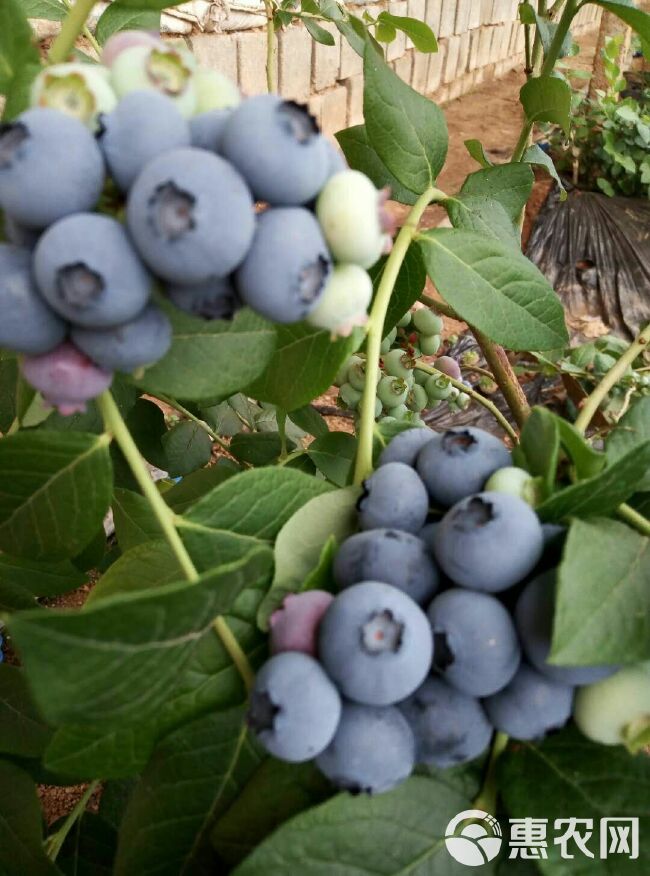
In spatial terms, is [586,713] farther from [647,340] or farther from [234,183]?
[647,340]

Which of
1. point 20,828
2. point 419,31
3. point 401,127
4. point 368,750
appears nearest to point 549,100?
point 419,31

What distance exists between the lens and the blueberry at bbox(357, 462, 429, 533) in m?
0.49

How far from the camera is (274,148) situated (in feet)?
1.17

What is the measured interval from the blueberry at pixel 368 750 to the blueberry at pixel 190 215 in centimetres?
25

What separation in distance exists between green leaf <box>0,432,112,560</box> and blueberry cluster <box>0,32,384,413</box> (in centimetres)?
13

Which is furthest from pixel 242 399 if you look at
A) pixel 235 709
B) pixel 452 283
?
pixel 235 709

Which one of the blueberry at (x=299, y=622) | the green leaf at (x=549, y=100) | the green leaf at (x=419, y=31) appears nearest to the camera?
the blueberry at (x=299, y=622)

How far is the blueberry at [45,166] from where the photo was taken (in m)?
0.35

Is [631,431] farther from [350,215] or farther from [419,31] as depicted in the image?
[419,31]

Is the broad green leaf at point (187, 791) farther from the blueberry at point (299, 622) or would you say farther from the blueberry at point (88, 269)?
the blueberry at point (88, 269)

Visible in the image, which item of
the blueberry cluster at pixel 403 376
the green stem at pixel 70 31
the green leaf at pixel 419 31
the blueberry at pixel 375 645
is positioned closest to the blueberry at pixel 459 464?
the blueberry at pixel 375 645

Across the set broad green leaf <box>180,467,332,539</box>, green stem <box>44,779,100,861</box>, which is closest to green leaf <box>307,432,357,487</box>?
broad green leaf <box>180,467,332,539</box>

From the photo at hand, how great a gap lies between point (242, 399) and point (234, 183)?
3.73 ft

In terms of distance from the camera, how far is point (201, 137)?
386 mm
